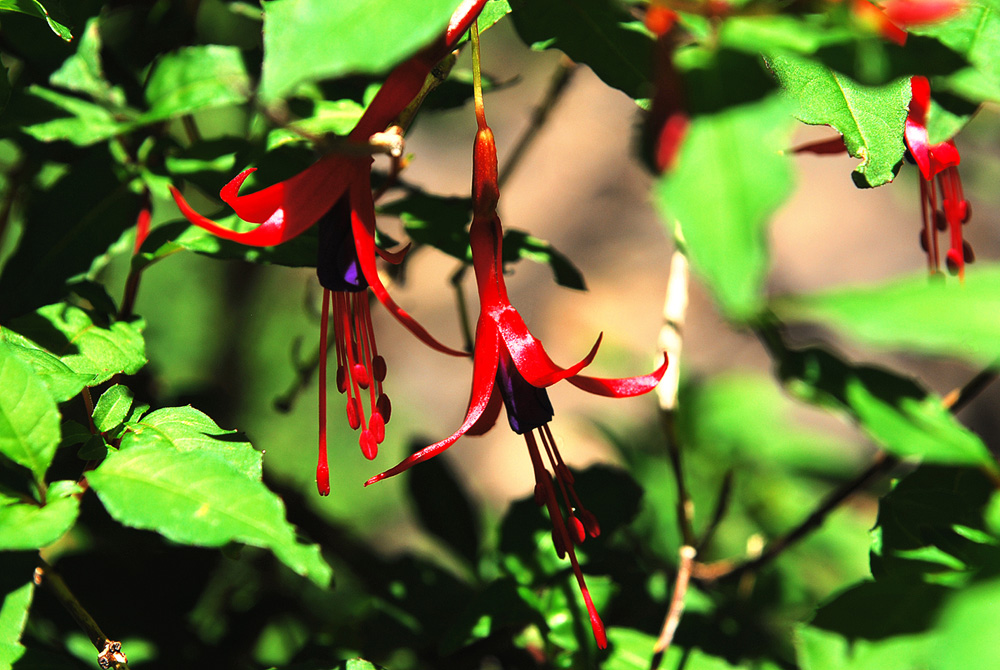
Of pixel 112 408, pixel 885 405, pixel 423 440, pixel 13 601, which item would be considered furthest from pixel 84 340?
pixel 885 405

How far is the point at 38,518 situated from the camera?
453 millimetres

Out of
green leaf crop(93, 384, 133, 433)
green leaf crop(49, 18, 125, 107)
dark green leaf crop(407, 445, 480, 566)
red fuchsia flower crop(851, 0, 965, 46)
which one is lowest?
dark green leaf crop(407, 445, 480, 566)

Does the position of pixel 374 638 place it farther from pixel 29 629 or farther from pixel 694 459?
pixel 694 459

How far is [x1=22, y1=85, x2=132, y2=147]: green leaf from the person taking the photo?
2.27 ft

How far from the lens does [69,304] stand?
0.68 meters

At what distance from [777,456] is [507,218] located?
1905 millimetres

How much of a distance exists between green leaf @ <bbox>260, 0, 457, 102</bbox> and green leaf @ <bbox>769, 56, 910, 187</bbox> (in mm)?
275

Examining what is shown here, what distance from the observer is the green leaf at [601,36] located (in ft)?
1.85

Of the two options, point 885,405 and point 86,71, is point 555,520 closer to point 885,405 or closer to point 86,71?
point 885,405

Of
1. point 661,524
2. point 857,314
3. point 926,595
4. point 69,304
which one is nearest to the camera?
point 857,314

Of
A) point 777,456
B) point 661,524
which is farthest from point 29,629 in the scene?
point 777,456

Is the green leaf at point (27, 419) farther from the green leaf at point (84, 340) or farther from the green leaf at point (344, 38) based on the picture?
the green leaf at point (344, 38)

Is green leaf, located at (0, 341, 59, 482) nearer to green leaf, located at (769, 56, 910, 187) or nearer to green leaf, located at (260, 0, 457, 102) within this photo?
green leaf, located at (260, 0, 457, 102)

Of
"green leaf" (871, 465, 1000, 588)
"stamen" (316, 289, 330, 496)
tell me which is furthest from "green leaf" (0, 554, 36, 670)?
"green leaf" (871, 465, 1000, 588)
